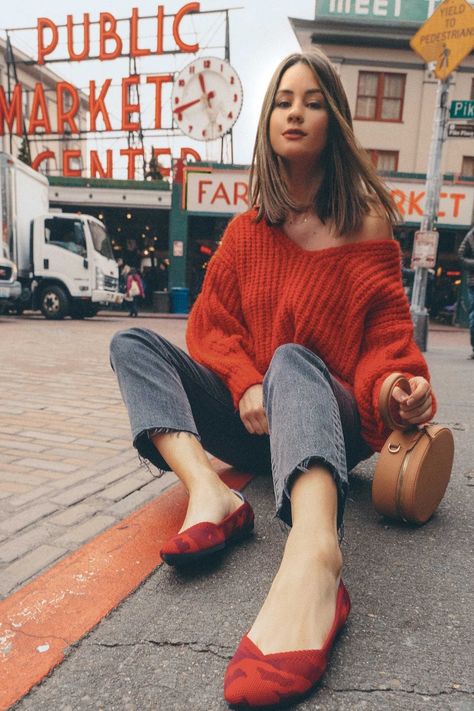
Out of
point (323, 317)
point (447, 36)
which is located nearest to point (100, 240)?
point (447, 36)

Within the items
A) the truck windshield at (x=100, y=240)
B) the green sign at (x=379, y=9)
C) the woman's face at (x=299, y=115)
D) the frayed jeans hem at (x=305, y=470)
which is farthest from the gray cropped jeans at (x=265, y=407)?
the green sign at (x=379, y=9)

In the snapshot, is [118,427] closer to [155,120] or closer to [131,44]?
[155,120]

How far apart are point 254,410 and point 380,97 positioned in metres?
20.0

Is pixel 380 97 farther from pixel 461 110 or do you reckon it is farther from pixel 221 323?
pixel 221 323

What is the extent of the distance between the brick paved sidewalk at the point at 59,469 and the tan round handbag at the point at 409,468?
2.80 ft

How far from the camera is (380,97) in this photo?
18.9 metres

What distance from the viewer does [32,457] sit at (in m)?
2.51

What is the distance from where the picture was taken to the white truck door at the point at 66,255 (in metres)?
12.3

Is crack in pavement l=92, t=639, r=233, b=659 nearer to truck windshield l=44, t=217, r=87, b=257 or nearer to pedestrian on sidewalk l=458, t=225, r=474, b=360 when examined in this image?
pedestrian on sidewalk l=458, t=225, r=474, b=360

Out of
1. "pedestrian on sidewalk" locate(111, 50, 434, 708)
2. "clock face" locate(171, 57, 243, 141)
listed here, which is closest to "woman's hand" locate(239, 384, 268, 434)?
"pedestrian on sidewalk" locate(111, 50, 434, 708)

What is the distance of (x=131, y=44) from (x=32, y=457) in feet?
71.0

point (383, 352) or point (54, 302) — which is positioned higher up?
point (383, 352)

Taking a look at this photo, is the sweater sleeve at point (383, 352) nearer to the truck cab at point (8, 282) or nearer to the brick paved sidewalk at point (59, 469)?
the brick paved sidewalk at point (59, 469)

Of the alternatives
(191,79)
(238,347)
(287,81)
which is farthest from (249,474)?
(191,79)
